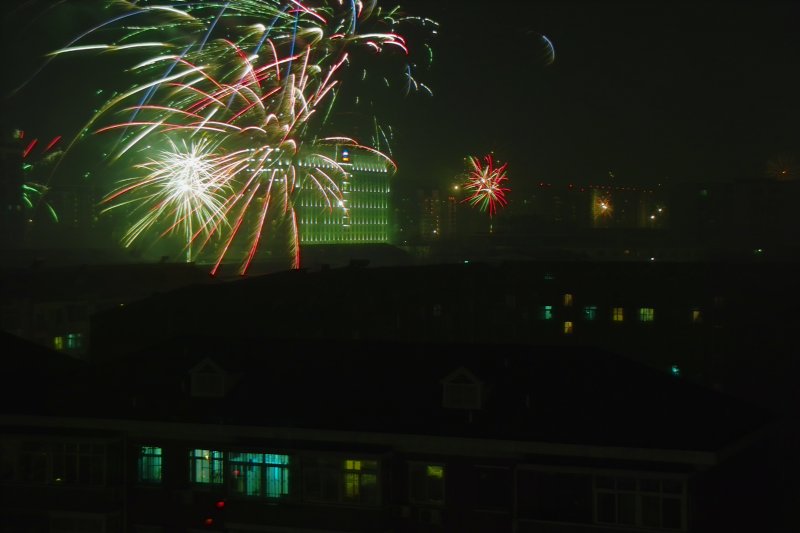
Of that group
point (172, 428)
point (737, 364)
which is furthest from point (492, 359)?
point (737, 364)

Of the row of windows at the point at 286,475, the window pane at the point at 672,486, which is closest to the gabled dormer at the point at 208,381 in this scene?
the row of windows at the point at 286,475

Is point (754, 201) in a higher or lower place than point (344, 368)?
higher

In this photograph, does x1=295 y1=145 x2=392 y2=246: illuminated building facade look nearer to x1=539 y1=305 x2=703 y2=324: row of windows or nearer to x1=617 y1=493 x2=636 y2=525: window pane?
x1=539 y1=305 x2=703 y2=324: row of windows

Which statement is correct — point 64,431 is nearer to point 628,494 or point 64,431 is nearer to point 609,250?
point 628,494

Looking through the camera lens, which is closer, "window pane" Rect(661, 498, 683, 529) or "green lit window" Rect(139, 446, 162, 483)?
"window pane" Rect(661, 498, 683, 529)

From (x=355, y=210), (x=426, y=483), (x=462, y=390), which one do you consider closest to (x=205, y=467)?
(x=426, y=483)

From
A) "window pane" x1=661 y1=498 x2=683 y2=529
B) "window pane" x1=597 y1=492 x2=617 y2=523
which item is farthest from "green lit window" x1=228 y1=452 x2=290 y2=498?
"window pane" x1=661 y1=498 x2=683 y2=529
